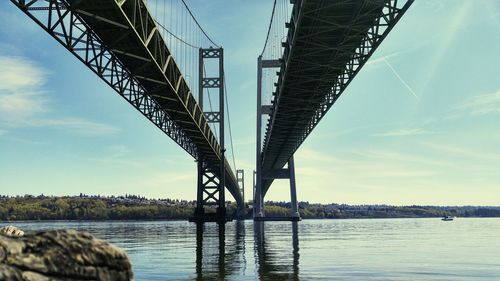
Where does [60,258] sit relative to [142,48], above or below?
below

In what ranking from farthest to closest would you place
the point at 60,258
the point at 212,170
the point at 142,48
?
the point at 212,170 < the point at 142,48 < the point at 60,258

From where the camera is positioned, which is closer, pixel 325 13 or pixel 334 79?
pixel 325 13

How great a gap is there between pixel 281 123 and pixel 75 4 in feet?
114

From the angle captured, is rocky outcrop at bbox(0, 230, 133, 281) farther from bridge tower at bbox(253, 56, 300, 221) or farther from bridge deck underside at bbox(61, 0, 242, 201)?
bridge tower at bbox(253, 56, 300, 221)

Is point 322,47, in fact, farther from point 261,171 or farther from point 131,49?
point 261,171

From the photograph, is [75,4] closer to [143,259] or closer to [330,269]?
[143,259]

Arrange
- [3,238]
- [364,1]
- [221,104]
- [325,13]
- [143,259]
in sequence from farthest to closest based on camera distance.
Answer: [221,104], [325,13], [364,1], [143,259], [3,238]

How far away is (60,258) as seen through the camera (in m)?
4.83

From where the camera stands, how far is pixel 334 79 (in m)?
34.0

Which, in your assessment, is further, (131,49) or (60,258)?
(131,49)

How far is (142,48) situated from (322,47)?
1139 cm

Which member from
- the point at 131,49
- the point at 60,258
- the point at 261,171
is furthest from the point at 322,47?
the point at 261,171

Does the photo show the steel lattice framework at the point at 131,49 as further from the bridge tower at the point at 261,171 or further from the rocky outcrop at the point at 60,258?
the bridge tower at the point at 261,171

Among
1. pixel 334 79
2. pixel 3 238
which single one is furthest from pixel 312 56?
pixel 3 238
